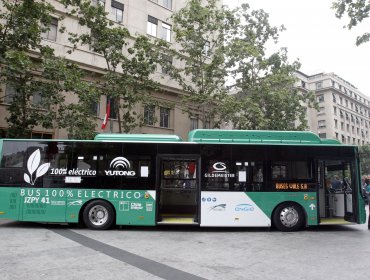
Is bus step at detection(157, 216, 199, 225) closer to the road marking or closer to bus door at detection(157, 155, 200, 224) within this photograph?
bus door at detection(157, 155, 200, 224)

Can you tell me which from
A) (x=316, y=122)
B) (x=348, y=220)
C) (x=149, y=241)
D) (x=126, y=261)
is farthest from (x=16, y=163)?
(x=316, y=122)

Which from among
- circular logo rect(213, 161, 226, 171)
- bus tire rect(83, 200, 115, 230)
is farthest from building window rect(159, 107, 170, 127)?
bus tire rect(83, 200, 115, 230)

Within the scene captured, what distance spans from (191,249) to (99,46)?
13663 millimetres

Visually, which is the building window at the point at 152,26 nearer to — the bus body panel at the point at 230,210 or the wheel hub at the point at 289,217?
the bus body panel at the point at 230,210

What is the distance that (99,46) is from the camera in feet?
60.8

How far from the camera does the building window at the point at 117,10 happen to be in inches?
1006

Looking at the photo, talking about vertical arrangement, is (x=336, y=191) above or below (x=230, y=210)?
above

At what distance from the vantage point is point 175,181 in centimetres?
1119

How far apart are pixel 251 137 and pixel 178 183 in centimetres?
288

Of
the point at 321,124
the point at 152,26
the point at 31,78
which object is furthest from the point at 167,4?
the point at 321,124

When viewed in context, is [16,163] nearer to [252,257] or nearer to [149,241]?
[149,241]

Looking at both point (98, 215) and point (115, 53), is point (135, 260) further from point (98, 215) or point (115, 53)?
point (115, 53)

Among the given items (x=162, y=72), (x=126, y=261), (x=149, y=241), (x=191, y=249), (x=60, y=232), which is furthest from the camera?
(x=162, y=72)

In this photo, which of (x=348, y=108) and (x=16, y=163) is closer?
(x=16, y=163)
